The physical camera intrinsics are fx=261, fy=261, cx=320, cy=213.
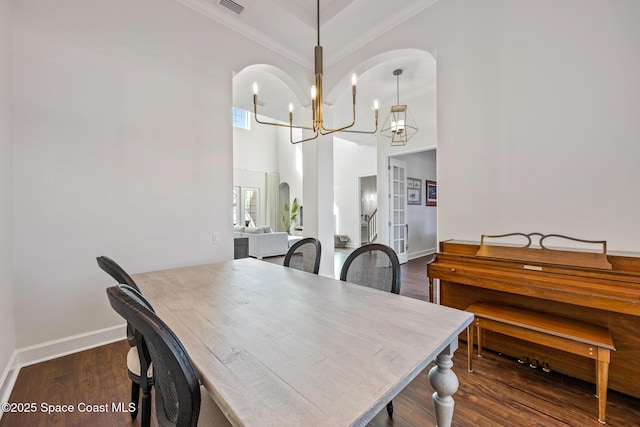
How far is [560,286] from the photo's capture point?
5.41 ft

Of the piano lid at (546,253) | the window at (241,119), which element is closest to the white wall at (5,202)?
the piano lid at (546,253)

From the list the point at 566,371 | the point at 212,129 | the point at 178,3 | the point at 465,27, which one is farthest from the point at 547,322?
the point at 178,3

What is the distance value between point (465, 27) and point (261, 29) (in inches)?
89.1

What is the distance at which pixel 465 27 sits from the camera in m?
2.43

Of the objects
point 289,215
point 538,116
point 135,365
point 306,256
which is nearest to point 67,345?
point 135,365

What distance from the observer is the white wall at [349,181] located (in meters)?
7.93

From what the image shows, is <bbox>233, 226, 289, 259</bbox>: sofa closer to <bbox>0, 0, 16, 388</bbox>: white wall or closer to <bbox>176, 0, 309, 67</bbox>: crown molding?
<bbox>176, 0, 309, 67</bbox>: crown molding

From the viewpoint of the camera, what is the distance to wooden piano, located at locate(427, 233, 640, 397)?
1.55 meters

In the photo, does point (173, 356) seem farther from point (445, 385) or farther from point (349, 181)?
point (349, 181)

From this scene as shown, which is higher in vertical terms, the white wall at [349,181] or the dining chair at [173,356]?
the white wall at [349,181]

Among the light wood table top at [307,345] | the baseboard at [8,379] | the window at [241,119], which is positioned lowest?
the baseboard at [8,379]

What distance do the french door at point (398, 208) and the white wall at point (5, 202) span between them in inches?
203

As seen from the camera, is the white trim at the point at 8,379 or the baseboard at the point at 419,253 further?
the baseboard at the point at 419,253

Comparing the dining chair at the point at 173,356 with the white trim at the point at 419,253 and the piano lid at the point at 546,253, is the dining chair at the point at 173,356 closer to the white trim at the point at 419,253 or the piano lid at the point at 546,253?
the piano lid at the point at 546,253
